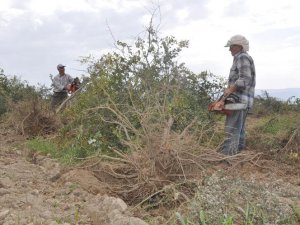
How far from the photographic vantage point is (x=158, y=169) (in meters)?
5.06

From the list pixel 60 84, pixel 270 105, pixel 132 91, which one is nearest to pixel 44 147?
pixel 132 91

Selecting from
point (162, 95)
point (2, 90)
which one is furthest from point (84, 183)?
point (2, 90)

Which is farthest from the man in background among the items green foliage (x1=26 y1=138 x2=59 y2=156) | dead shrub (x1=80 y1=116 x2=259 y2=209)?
dead shrub (x1=80 y1=116 x2=259 y2=209)

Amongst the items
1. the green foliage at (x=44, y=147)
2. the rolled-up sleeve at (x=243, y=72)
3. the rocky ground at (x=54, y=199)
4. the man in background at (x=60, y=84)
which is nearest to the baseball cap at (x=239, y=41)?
the rolled-up sleeve at (x=243, y=72)

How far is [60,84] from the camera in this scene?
1233 centimetres

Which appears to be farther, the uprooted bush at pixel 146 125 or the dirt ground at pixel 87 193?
the uprooted bush at pixel 146 125

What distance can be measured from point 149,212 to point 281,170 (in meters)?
2.39

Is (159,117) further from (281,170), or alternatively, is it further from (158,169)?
(281,170)

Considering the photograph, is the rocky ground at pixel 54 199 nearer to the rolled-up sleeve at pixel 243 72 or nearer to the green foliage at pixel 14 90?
the rolled-up sleeve at pixel 243 72

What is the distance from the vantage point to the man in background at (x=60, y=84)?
12.3 meters

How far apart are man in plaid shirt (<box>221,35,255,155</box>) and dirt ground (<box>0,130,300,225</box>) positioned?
1.67ft

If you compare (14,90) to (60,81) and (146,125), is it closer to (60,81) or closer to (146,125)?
(60,81)

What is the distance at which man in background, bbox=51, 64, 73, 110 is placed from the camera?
1230cm

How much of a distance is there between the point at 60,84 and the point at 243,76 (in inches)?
263
